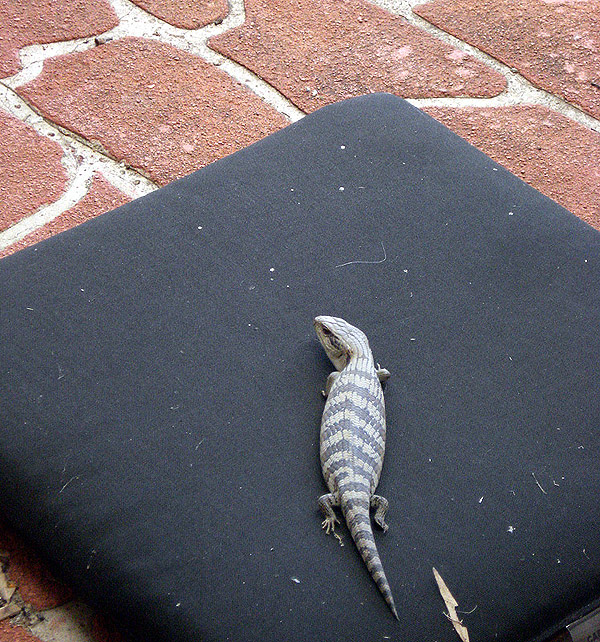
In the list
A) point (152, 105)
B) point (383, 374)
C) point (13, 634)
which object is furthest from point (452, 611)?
point (152, 105)

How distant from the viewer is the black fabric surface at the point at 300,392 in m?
1.12

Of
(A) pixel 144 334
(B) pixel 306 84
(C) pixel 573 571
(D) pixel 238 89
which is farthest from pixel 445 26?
(C) pixel 573 571

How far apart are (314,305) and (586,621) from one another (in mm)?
664

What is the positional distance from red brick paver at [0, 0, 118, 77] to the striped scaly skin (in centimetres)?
148

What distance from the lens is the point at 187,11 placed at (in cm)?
245

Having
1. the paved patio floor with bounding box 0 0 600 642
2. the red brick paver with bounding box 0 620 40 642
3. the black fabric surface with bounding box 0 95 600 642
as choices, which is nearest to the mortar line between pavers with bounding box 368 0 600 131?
the paved patio floor with bounding box 0 0 600 642

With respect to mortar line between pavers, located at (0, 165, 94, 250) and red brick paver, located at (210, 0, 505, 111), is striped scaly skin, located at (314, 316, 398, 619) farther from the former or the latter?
red brick paver, located at (210, 0, 505, 111)

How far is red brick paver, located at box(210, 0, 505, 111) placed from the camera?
2305 millimetres

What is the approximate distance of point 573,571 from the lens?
116cm

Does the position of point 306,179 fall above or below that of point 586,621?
above

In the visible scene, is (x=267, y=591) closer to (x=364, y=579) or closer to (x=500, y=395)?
(x=364, y=579)

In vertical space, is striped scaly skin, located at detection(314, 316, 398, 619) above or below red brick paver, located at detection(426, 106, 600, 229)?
above

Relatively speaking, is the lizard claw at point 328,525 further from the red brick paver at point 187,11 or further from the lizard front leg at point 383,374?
the red brick paver at point 187,11

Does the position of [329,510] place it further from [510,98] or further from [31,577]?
[510,98]
